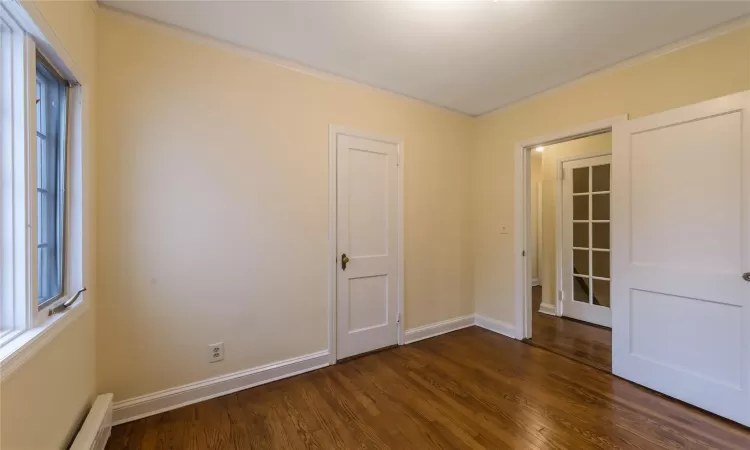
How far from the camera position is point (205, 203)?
2168 millimetres

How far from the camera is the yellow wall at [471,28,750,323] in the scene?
6.82 feet

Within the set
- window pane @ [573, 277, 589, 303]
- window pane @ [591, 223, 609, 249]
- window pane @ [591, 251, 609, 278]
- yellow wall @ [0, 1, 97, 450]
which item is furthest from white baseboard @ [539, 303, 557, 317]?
yellow wall @ [0, 1, 97, 450]

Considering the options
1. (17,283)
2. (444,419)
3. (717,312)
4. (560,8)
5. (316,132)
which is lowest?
(444,419)

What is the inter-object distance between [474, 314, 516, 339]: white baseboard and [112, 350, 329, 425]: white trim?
1.94 metres

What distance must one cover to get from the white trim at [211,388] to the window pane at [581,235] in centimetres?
339

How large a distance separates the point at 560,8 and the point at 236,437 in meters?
3.19

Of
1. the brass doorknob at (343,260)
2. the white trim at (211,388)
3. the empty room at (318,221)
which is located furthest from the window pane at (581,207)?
the white trim at (211,388)

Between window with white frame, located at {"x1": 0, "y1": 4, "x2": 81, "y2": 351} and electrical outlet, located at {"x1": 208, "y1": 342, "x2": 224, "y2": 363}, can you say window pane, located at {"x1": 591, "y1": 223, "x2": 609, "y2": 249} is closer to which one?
electrical outlet, located at {"x1": 208, "y1": 342, "x2": 224, "y2": 363}

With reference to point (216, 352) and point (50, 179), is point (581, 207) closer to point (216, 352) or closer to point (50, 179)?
point (216, 352)

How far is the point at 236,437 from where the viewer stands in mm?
1797

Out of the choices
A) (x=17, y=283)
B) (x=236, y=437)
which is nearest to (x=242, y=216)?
(x=17, y=283)

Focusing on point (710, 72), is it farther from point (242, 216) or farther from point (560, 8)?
point (242, 216)

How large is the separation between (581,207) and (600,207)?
0.21 meters

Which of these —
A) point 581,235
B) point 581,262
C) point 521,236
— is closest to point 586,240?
point 581,235
